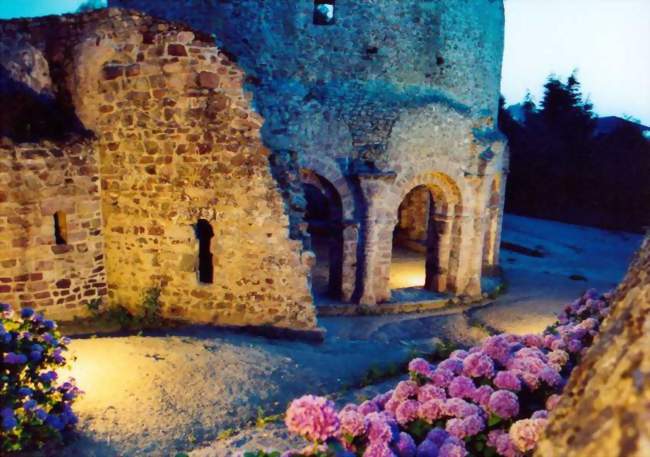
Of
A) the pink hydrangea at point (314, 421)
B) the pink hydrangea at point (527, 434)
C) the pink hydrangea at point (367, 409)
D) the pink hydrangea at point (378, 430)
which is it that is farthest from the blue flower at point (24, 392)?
the pink hydrangea at point (527, 434)

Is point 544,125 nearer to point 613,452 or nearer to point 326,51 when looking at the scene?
point 326,51

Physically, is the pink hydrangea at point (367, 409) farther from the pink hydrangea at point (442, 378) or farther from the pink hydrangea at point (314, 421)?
the pink hydrangea at point (314, 421)

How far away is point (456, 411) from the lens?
300 centimetres

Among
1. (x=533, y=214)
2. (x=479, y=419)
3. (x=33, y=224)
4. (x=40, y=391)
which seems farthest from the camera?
(x=533, y=214)

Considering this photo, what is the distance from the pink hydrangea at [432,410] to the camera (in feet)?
10.1

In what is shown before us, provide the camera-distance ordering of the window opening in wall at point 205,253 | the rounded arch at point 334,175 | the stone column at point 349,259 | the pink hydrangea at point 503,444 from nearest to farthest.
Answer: the pink hydrangea at point 503,444
the window opening in wall at point 205,253
the rounded arch at point 334,175
the stone column at point 349,259

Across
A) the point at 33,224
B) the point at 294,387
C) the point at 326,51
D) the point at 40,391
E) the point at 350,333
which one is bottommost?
the point at 350,333

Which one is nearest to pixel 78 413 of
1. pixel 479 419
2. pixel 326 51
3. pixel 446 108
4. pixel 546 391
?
pixel 479 419

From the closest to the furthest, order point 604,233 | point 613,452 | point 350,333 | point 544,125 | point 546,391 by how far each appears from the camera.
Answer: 1. point 613,452
2. point 546,391
3. point 350,333
4. point 604,233
5. point 544,125

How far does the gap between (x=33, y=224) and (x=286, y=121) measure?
615 cm

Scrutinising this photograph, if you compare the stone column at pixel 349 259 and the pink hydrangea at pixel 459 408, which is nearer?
the pink hydrangea at pixel 459 408

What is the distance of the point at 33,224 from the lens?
264 inches

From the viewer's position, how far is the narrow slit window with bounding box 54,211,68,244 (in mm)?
6984

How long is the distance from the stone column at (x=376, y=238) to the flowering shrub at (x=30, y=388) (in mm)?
8385
